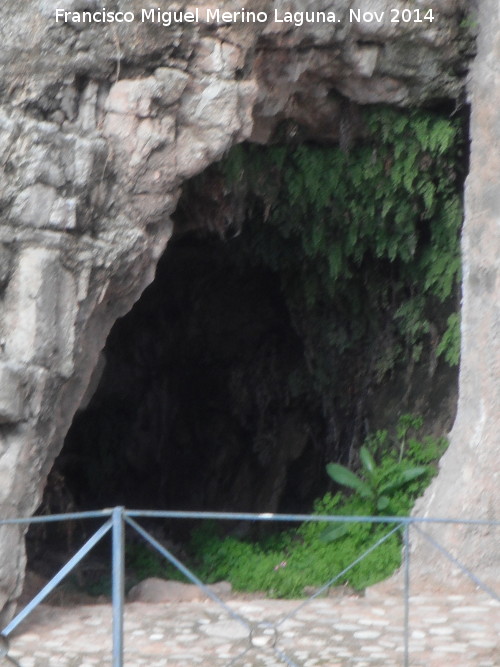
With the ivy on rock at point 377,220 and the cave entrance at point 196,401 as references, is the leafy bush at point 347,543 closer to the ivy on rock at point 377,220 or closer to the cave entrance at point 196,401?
the ivy on rock at point 377,220

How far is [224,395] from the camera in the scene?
12.8 meters

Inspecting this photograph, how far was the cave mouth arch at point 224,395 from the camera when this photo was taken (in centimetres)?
988

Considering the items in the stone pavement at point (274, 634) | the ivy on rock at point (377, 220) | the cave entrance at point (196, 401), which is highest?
the ivy on rock at point (377, 220)

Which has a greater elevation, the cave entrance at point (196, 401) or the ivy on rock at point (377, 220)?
the ivy on rock at point (377, 220)

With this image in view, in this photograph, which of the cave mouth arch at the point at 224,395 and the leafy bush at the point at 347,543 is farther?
the cave mouth arch at the point at 224,395

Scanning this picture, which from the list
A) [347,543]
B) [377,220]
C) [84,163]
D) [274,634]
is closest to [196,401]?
[377,220]

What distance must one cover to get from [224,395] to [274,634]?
7212 millimetres

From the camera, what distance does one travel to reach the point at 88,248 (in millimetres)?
6055

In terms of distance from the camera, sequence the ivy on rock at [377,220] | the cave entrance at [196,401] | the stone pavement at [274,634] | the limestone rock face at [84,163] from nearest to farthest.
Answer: the stone pavement at [274,634]
the limestone rock face at [84,163]
the ivy on rock at [377,220]
the cave entrance at [196,401]

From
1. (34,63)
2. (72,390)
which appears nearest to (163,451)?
(72,390)

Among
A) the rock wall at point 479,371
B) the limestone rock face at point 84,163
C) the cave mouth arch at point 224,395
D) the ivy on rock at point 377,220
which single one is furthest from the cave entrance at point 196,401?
the limestone rock face at point 84,163

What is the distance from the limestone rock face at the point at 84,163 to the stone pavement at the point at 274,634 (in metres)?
0.48

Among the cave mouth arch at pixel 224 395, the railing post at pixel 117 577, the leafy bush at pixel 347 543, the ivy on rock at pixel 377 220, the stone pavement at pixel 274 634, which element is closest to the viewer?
the railing post at pixel 117 577

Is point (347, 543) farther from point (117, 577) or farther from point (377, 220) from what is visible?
point (117, 577)
